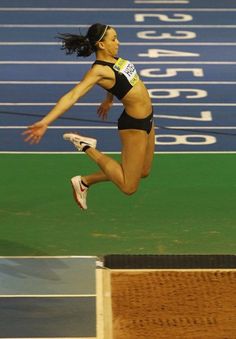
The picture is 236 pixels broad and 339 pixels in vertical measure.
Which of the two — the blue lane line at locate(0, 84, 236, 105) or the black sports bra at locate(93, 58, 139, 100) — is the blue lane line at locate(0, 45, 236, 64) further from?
the black sports bra at locate(93, 58, 139, 100)

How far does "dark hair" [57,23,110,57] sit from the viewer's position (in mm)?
10492

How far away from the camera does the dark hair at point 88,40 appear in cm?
1049

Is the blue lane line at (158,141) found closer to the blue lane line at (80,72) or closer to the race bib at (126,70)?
the blue lane line at (80,72)

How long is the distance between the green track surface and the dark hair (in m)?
2.14

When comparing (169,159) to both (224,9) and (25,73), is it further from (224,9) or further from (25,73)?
(224,9)

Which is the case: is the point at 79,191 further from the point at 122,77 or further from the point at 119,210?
the point at 119,210

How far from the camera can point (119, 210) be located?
12758 millimetres

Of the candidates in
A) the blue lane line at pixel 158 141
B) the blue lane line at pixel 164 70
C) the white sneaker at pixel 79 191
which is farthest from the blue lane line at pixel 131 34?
the white sneaker at pixel 79 191

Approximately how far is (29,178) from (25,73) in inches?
163

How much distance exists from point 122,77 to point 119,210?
2.61 m

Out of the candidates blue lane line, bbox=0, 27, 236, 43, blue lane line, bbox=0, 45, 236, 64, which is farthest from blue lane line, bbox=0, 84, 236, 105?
blue lane line, bbox=0, 27, 236, 43

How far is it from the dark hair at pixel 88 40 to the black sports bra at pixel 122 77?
0.18 metres

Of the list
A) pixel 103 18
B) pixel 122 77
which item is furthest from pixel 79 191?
pixel 103 18

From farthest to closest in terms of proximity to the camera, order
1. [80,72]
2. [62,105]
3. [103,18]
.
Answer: [103,18] → [80,72] → [62,105]
